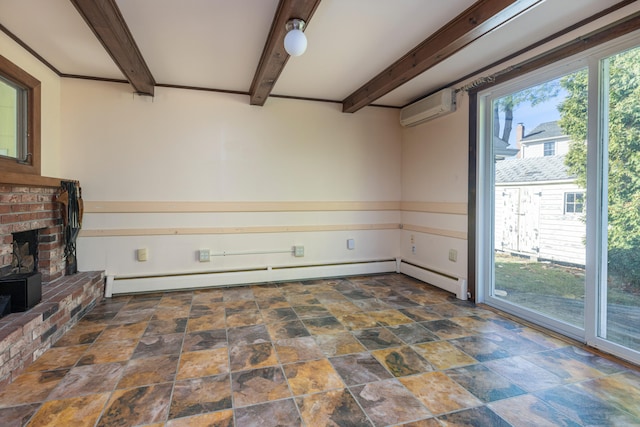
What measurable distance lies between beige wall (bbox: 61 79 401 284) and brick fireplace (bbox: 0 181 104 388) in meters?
0.40

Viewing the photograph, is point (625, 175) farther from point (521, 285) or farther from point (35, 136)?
point (35, 136)

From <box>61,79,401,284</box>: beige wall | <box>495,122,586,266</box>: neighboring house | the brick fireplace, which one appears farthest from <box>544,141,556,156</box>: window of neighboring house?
the brick fireplace

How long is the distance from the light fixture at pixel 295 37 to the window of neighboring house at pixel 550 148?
2144 millimetres

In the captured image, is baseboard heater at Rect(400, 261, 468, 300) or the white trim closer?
baseboard heater at Rect(400, 261, 468, 300)

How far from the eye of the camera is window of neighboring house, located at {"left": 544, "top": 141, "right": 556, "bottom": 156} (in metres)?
2.59

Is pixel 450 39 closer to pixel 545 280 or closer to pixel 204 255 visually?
pixel 545 280

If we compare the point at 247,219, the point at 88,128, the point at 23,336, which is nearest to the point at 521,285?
the point at 247,219

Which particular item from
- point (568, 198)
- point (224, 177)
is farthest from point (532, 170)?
point (224, 177)

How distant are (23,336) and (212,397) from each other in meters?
1.31

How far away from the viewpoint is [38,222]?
9.15ft

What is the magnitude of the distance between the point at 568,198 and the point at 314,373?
2.32 metres

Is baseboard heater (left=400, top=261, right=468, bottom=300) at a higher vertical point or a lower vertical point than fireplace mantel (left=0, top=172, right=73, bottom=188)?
lower

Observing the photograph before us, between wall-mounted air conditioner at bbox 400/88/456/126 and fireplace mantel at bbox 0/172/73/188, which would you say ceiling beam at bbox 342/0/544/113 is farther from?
fireplace mantel at bbox 0/172/73/188

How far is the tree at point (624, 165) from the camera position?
206 cm
